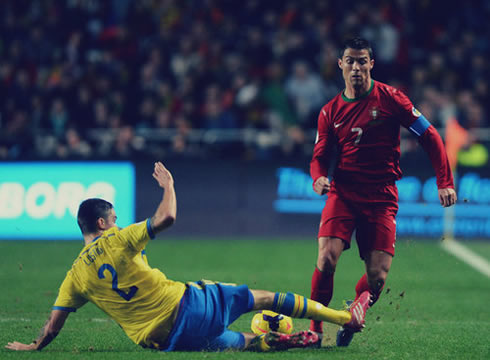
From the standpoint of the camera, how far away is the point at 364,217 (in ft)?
20.0

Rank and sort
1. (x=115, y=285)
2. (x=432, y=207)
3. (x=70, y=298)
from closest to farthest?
(x=115, y=285), (x=70, y=298), (x=432, y=207)

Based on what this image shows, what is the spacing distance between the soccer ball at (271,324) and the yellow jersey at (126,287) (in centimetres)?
92

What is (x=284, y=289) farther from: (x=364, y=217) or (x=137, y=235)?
(x=137, y=235)

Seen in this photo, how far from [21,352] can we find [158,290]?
106cm

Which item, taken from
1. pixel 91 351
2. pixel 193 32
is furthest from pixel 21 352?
pixel 193 32

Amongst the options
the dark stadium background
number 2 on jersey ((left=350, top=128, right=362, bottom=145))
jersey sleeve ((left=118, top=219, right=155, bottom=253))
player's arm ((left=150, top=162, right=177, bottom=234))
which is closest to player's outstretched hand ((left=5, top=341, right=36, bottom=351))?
jersey sleeve ((left=118, top=219, right=155, bottom=253))

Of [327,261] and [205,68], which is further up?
[205,68]

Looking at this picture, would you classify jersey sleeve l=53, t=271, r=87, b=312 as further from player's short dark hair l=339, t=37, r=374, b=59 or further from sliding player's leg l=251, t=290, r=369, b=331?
player's short dark hair l=339, t=37, r=374, b=59

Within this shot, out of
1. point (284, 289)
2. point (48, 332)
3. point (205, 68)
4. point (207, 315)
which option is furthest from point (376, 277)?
point (205, 68)

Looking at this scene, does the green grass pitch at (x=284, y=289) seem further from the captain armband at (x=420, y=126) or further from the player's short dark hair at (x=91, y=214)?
the captain armband at (x=420, y=126)

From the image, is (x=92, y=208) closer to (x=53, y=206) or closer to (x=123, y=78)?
(x=53, y=206)

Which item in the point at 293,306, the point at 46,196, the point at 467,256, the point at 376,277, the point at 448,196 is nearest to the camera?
the point at 293,306

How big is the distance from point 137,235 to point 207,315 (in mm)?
699

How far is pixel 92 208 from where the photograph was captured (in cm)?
528
